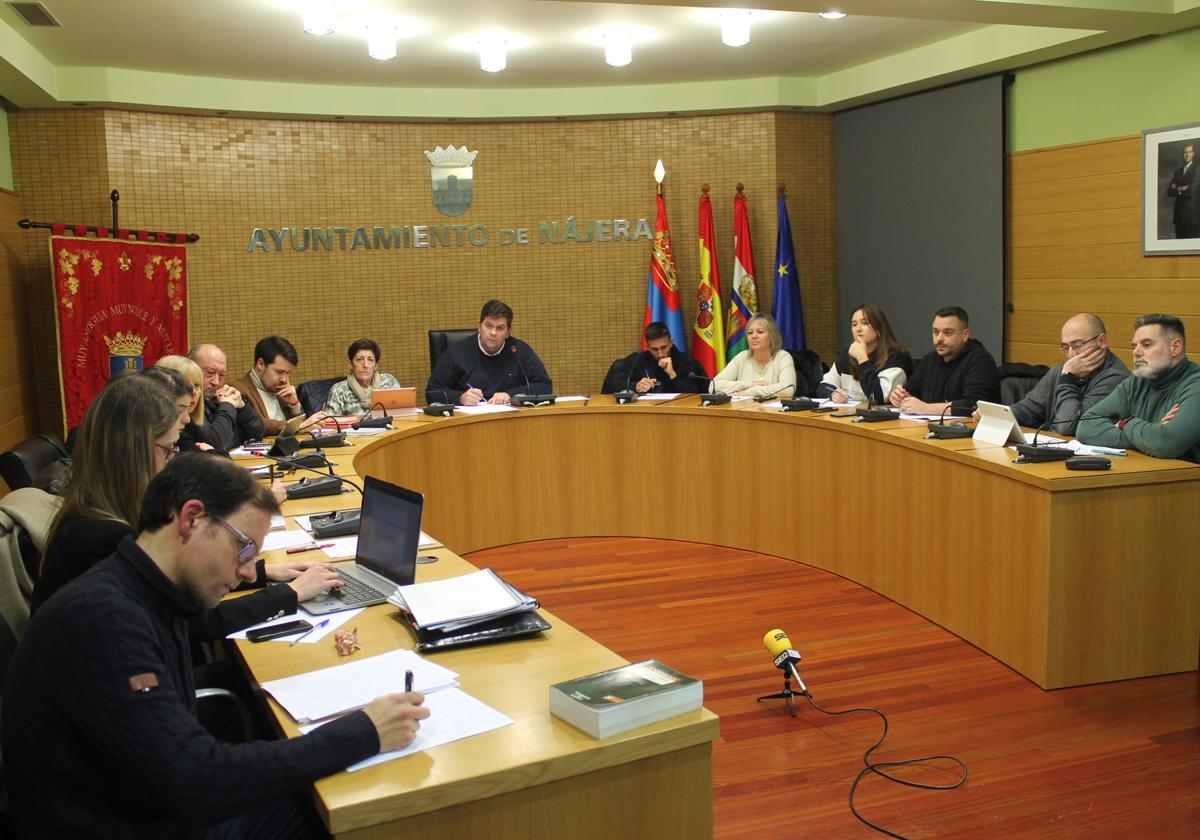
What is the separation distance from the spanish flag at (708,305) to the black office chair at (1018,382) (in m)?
2.80

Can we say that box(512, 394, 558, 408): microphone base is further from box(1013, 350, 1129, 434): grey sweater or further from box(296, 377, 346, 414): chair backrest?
box(1013, 350, 1129, 434): grey sweater

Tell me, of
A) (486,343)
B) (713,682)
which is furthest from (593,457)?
(713,682)

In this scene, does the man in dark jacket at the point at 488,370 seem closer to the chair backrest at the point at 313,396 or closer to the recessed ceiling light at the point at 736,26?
the chair backrest at the point at 313,396

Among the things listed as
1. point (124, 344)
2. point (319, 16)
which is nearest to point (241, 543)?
point (319, 16)

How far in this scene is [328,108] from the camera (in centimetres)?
738

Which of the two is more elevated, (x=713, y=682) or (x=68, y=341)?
(x=68, y=341)

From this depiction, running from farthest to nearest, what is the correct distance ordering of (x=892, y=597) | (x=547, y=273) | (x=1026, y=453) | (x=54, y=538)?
(x=547, y=273) < (x=892, y=597) < (x=1026, y=453) < (x=54, y=538)

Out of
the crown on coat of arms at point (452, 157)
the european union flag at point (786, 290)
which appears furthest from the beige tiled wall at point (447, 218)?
the european union flag at point (786, 290)

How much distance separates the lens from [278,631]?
2477 millimetres

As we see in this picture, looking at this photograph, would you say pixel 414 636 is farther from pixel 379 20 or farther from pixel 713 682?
pixel 379 20

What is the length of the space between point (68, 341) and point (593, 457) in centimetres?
324

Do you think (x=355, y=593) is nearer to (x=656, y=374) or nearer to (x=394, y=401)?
(x=394, y=401)

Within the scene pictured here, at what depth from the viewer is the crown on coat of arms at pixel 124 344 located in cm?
656

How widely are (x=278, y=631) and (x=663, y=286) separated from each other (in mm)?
5848
